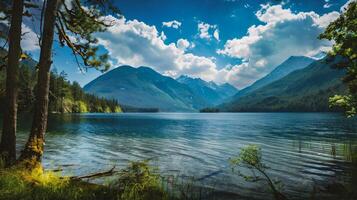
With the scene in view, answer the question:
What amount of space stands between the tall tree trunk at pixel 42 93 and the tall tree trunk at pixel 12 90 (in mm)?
1089

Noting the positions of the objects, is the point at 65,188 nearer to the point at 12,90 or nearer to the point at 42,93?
the point at 42,93

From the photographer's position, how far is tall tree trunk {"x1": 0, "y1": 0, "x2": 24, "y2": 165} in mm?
11594

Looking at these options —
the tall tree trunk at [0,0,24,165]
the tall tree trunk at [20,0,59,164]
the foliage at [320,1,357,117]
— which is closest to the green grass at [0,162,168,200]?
the tall tree trunk at [20,0,59,164]

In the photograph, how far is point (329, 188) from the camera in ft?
49.4

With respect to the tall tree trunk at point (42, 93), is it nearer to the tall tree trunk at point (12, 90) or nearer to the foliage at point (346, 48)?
the tall tree trunk at point (12, 90)

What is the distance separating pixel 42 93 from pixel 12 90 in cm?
156

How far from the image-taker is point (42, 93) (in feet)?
37.8

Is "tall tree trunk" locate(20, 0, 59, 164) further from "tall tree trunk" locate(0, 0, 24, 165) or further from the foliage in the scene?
the foliage

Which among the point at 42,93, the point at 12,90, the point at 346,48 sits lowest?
the point at 42,93

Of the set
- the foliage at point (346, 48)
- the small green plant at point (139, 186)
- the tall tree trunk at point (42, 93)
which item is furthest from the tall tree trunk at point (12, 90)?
the foliage at point (346, 48)

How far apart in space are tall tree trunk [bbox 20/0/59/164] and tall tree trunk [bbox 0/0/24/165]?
1089mm

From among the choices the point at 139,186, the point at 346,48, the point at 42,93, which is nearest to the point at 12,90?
the point at 42,93

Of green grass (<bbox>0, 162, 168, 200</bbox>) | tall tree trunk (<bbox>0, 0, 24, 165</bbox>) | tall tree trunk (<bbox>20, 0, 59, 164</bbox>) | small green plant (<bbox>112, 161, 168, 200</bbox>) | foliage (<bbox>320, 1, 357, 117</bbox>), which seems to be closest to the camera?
green grass (<bbox>0, 162, 168, 200</bbox>)

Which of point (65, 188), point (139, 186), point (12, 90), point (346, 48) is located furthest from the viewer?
point (346, 48)
